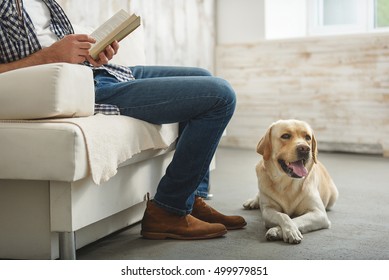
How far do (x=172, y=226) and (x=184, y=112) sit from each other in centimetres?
A: 40

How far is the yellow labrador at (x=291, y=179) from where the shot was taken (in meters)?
2.02

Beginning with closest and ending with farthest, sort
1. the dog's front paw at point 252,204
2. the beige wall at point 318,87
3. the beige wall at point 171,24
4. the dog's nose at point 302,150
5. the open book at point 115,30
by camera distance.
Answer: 1. the open book at point 115,30
2. the dog's nose at point 302,150
3. the dog's front paw at point 252,204
4. the beige wall at point 171,24
5. the beige wall at point 318,87

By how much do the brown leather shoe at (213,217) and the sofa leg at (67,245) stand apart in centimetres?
60

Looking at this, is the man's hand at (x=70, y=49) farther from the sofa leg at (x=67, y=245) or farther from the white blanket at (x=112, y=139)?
the sofa leg at (x=67, y=245)

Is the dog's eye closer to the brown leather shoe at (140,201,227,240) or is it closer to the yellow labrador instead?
the yellow labrador

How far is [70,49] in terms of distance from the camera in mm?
1724

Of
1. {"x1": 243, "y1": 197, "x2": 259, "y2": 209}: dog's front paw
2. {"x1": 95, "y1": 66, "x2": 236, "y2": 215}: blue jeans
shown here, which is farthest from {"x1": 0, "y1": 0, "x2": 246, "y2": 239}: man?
{"x1": 243, "y1": 197, "x2": 259, "y2": 209}: dog's front paw

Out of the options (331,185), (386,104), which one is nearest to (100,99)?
(331,185)

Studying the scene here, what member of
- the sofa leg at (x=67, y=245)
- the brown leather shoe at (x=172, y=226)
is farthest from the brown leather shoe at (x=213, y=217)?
the sofa leg at (x=67, y=245)

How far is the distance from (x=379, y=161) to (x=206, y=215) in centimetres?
219

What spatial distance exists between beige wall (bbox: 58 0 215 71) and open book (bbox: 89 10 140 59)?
53.6 inches

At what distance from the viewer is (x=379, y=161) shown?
385 centimetres

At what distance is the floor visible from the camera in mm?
1731

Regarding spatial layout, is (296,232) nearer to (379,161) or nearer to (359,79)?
(379,161)
